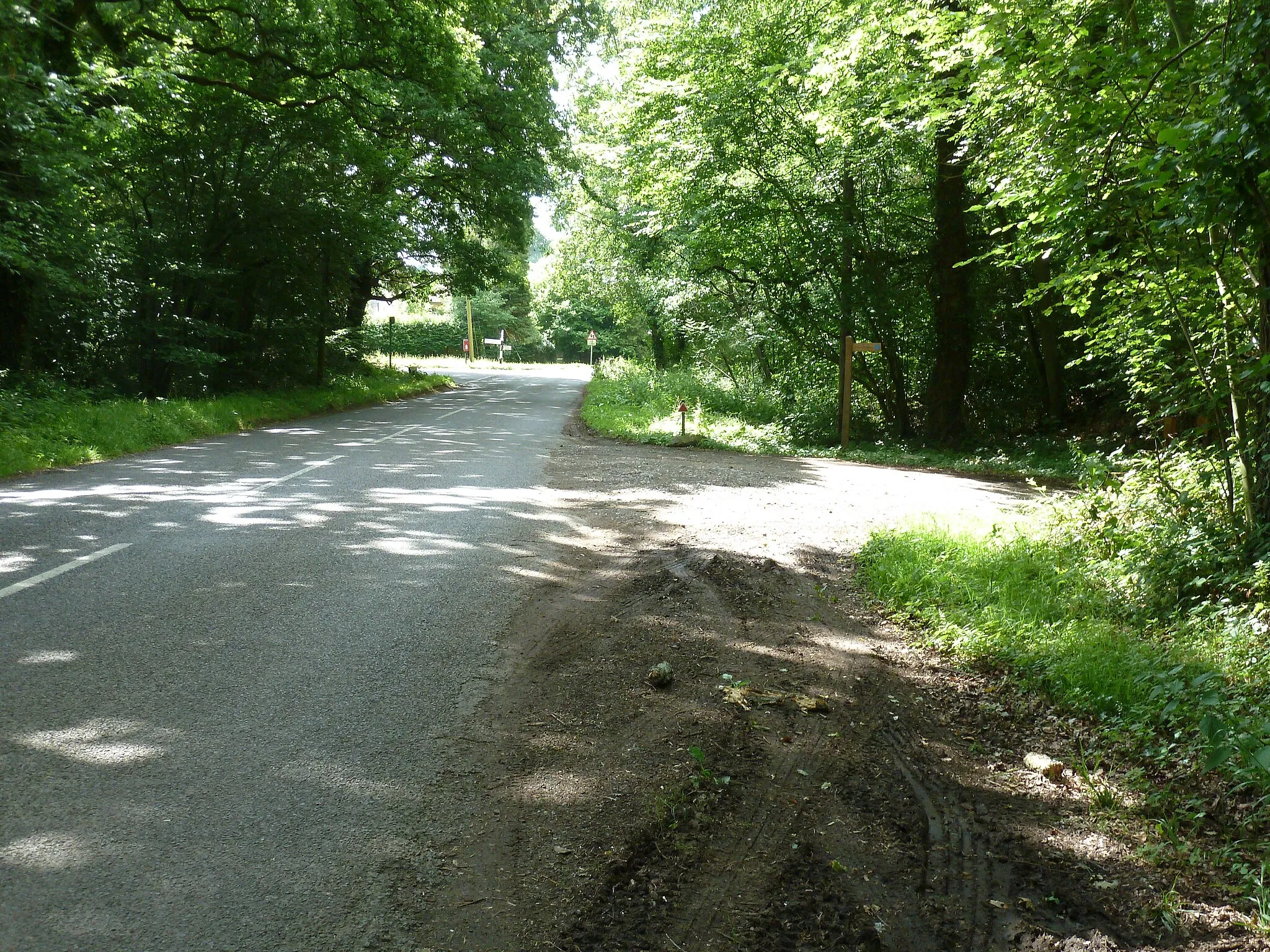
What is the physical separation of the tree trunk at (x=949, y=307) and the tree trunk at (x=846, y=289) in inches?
67.4

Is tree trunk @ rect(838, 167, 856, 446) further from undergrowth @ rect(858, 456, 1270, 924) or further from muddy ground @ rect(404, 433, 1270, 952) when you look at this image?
muddy ground @ rect(404, 433, 1270, 952)

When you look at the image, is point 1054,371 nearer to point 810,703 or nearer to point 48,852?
point 810,703

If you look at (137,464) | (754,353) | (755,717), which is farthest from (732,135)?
(755,717)

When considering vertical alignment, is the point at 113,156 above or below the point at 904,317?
above

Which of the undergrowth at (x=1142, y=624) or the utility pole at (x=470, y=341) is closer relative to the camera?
the undergrowth at (x=1142, y=624)

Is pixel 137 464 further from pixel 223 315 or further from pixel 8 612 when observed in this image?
pixel 223 315

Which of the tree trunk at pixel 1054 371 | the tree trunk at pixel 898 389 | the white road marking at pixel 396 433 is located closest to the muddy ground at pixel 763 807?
the white road marking at pixel 396 433

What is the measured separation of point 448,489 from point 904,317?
12110 millimetres

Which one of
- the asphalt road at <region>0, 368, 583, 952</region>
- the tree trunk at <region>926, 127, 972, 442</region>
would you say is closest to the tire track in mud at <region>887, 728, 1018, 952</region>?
the asphalt road at <region>0, 368, 583, 952</region>

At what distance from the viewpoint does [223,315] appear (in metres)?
20.8

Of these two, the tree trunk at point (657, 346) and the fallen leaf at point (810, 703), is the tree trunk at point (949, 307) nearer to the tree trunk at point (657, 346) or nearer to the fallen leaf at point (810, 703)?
the fallen leaf at point (810, 703)

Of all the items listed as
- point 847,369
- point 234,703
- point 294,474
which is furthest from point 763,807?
point 847,369

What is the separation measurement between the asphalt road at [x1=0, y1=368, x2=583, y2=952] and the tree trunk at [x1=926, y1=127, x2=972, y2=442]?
436 inches

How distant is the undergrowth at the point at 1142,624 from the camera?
3.46 m
